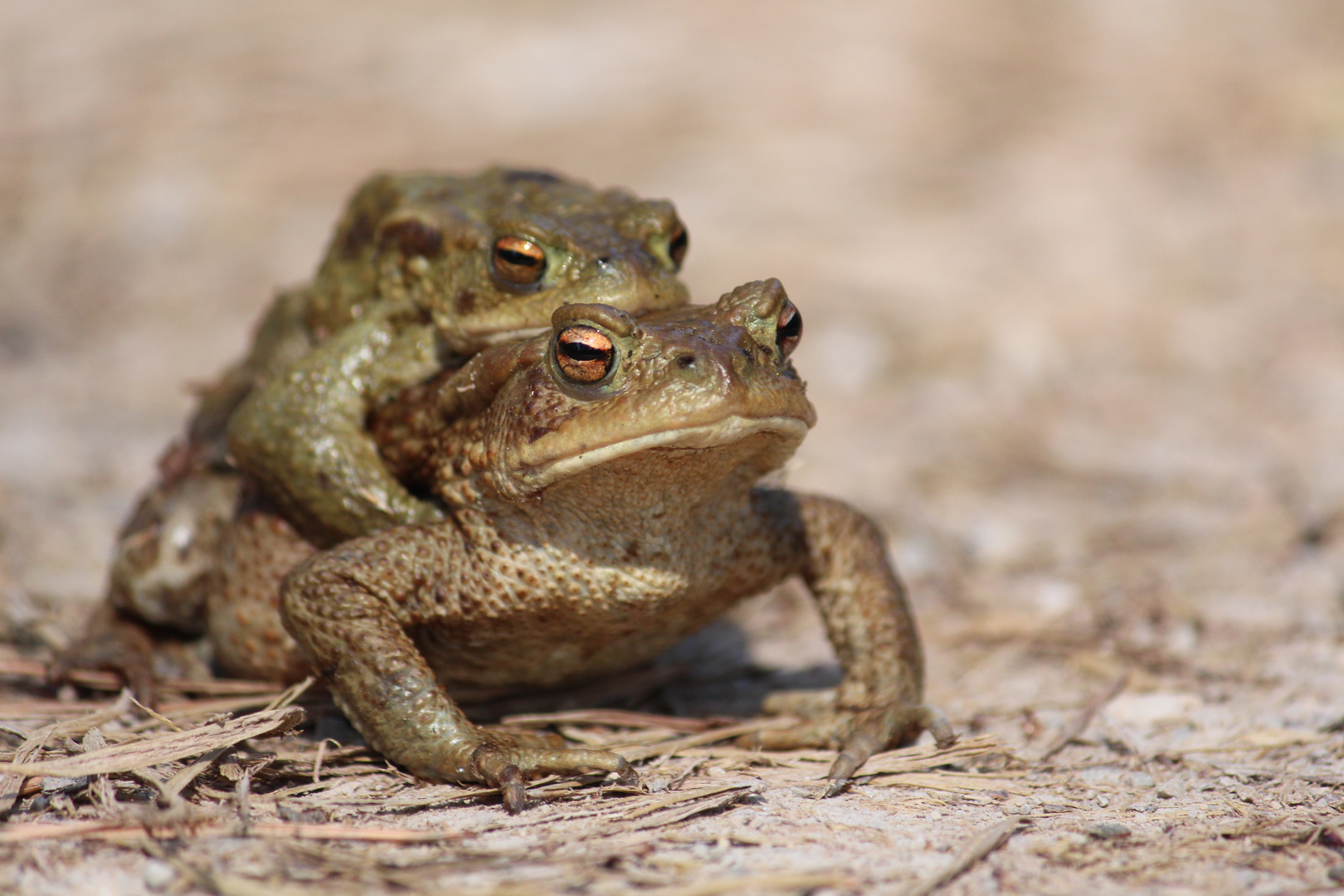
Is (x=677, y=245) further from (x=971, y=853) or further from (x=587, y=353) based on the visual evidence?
(x=971, y=853)

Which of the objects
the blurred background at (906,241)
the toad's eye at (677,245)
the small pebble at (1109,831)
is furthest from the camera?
the blurred background at (906,241)

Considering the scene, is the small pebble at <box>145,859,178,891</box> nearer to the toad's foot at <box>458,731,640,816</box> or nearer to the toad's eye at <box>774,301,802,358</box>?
the toad's foot at <box>458,731,640,816</box>

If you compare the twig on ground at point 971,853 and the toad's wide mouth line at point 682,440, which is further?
the toad's wide mouth line at point 682,440

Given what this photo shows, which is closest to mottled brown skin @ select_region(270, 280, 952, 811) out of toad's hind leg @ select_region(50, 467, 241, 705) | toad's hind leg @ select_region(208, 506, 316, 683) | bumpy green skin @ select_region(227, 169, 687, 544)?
bumpy green skin @ select_region(227, 169, 687, 544)

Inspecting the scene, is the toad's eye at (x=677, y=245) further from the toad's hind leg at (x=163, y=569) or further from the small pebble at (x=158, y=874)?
the small pebble at (x=158, y=874)

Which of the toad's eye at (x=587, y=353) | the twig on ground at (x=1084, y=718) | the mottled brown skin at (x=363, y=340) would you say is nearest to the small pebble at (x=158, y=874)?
the mottled brown skin at (x=363, y=340)

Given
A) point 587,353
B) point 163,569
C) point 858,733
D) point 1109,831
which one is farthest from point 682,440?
point 163,569

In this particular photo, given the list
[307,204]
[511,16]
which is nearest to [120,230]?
[307,204]
